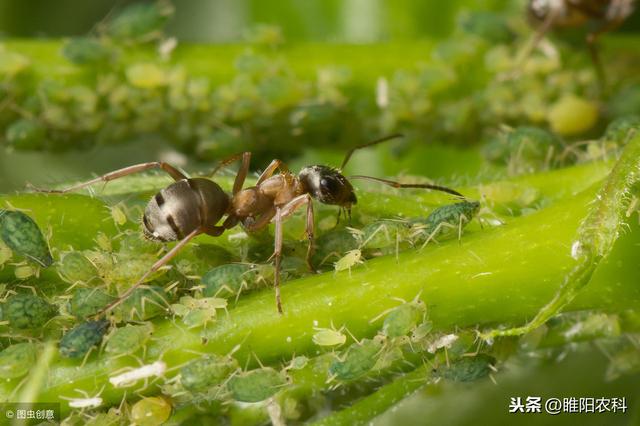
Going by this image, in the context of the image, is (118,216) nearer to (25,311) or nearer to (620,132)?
(25,311)

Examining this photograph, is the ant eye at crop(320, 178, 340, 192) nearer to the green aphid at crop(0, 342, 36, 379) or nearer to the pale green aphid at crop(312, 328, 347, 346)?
the pale green aphid at crop(312, 328, 347, 346)

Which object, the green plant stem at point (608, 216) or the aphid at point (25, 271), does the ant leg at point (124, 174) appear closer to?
the aphid at point (25, 271)

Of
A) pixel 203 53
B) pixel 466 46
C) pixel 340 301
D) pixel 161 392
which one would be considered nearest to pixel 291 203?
pixel 340 301

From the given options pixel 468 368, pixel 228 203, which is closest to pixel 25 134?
pixel 228 203

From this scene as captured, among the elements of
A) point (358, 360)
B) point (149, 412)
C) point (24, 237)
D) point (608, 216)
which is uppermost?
point (608, 216)

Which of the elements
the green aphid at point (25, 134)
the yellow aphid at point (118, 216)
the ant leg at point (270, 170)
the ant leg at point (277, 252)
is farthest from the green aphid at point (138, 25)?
the yellow aphid at point (118, 216)

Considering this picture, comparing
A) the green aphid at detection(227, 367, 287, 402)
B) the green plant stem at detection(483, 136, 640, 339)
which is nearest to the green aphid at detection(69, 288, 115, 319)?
the green aphid at detection(227, 367, 287, 402)

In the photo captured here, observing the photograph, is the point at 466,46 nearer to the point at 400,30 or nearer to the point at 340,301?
the point at 400,30
